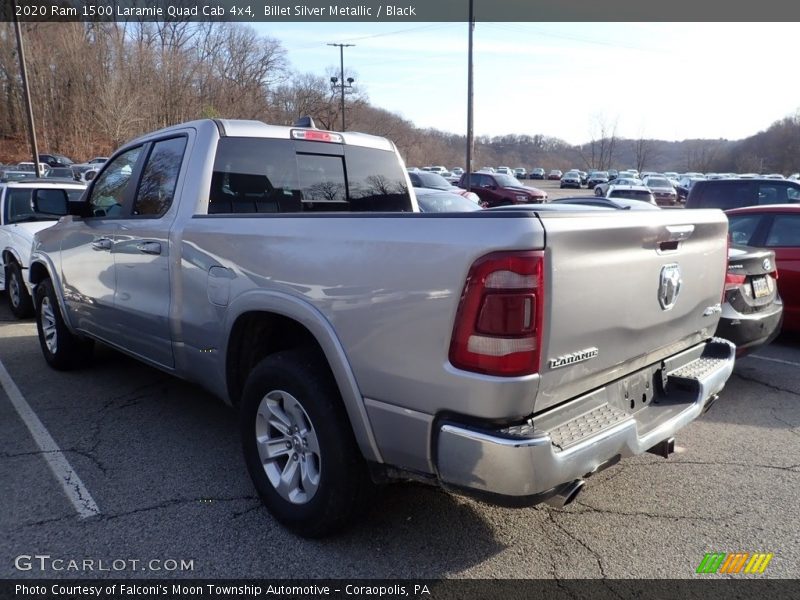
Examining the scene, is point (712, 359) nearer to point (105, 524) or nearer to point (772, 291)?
point (772, 291)

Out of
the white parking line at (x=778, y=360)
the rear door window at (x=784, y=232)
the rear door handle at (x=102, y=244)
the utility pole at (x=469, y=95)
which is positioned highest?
the utility pole at (x=469, y=95)

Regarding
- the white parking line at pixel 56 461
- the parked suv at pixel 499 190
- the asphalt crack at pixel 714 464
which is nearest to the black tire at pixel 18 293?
the white parking line at pixel 56 461

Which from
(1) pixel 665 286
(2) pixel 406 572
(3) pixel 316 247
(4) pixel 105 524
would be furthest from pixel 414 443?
(4) pixel 105 524

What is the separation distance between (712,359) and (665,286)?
2.87 ft

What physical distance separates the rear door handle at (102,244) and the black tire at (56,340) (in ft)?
3.82

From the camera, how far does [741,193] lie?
1021 cm

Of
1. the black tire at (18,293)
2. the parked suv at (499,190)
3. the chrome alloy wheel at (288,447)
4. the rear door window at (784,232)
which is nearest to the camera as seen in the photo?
the chrome alloy wheel at (288,447)

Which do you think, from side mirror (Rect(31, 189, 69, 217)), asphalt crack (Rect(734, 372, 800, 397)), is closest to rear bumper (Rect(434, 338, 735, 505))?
asphalt crack (Rect(734, 372, 800, 397))

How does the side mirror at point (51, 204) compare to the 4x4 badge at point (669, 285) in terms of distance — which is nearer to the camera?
the 4x4 badge at point (669, 285)

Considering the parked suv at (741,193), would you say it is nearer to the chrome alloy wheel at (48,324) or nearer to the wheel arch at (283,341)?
the wheel arch at (283,341)

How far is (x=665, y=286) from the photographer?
2625 millimetres

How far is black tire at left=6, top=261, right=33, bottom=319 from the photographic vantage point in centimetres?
772

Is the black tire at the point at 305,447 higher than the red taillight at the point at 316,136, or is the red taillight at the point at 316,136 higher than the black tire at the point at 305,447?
the red taillight at the point at 316,136

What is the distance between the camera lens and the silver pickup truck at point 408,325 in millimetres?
2068
